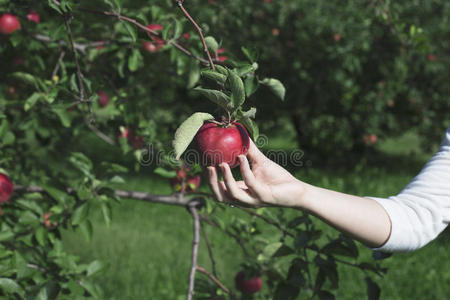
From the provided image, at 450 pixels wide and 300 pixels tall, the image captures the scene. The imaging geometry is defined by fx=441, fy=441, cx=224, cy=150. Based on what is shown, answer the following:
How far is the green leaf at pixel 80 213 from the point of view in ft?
4.94

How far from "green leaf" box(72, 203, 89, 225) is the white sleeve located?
0.98 metres

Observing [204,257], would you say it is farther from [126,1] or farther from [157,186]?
[157,186]

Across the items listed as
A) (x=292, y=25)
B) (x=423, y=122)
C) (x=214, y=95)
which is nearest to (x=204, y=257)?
(x=214, y=95)

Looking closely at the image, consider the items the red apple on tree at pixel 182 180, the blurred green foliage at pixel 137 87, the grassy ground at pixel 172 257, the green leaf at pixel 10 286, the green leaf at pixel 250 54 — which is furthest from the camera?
the grassy ground at pixel 172 257

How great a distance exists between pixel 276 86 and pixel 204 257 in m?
2.69

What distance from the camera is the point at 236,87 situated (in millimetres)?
831

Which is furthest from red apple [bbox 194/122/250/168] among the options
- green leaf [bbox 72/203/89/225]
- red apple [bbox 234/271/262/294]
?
red apple [bbox 234/271/262/294]

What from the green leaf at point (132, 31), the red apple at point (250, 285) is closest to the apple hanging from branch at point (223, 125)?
the green leaf at point (132, 31)

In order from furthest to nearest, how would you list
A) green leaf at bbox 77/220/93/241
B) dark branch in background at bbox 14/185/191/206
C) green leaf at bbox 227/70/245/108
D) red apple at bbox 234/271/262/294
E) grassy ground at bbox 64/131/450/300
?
grassy ground at bbox 64/131/450/300 → red apple at bbox 234/271/262/294 → dark branch in background at bbox 14/185/191/206 → green leaf at bbox 77/220/93/241 → green leaf at bbox 227/70/245/108

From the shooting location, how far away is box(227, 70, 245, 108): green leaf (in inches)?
32.5

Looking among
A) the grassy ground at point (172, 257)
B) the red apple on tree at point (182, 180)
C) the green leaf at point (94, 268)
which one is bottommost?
the grassy ground at point (172, 257)

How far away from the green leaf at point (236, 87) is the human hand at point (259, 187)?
0.49ft

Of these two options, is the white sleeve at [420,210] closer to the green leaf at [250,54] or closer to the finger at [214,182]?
the finger at [214,182]

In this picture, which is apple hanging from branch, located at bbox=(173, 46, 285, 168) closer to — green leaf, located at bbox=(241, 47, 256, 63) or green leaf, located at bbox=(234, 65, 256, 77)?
green leaf, located at bbox=(234, 65, 256, 77)
